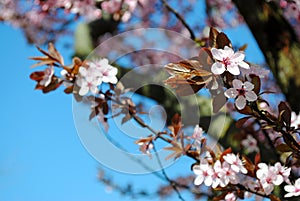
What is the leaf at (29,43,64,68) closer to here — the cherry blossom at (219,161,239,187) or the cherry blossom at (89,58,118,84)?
the cherry blossom at (89,58,118,84)

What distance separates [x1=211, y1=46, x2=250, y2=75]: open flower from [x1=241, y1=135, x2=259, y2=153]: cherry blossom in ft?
2.89

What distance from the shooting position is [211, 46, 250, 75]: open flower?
2.53 ft

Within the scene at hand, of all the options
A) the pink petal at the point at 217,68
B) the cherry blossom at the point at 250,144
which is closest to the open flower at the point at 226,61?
the pink petal at the point at 217,68

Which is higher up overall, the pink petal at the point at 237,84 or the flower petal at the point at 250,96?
the pink petal at the point at 237,84

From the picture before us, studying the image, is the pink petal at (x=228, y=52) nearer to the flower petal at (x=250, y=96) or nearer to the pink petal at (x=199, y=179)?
the flower petal at (x=250, y=96)

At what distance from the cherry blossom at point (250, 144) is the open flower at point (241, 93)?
83 centimetres

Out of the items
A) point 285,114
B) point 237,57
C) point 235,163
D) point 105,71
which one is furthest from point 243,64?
point 105,71

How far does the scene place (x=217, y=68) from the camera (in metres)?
0.77

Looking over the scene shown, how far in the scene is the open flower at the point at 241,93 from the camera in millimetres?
798

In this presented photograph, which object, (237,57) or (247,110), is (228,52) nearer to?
(237,57)

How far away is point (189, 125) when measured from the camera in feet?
4.68

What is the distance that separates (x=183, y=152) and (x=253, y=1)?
799 millimetres

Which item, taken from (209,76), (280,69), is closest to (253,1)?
(280,69)

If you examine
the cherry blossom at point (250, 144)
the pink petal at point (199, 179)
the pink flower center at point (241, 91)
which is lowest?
the cherry blossom at point (250, 144)
